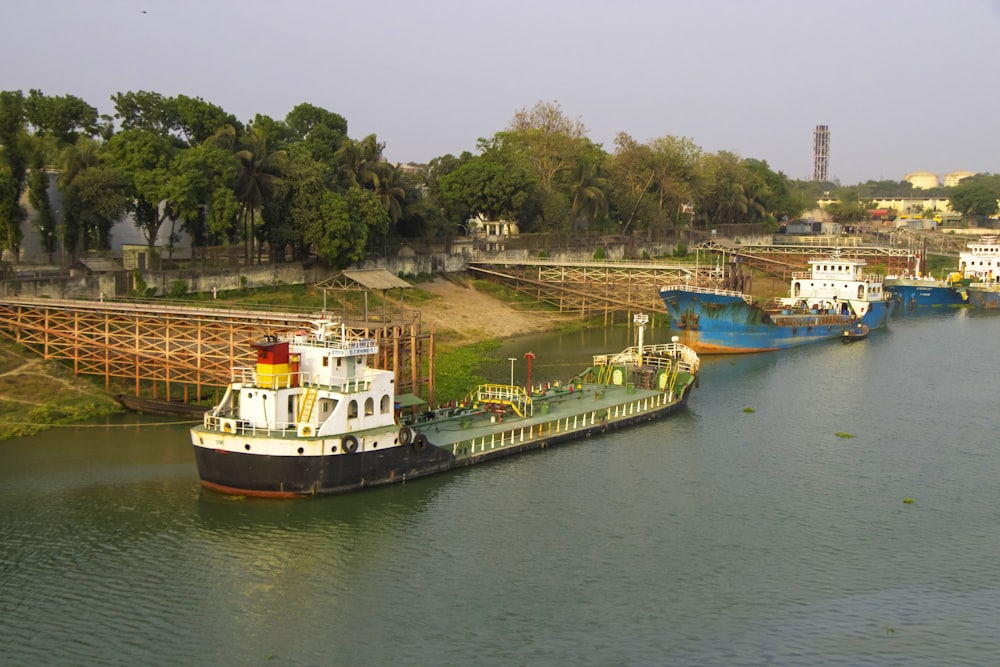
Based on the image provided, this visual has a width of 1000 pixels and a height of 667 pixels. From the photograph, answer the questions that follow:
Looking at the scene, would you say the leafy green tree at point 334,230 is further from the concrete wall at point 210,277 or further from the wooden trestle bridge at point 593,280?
the wooden trestle bridge at point 593,280

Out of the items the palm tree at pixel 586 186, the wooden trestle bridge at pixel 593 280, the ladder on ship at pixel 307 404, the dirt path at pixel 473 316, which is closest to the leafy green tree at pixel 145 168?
the dirt path at pixel 473 316

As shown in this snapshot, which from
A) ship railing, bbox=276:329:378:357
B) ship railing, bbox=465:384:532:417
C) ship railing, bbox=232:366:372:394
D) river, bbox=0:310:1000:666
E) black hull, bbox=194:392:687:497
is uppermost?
ship railing, bbox=276:329:378:357

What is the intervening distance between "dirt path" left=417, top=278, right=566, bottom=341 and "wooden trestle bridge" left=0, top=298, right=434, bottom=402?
25.8 metres

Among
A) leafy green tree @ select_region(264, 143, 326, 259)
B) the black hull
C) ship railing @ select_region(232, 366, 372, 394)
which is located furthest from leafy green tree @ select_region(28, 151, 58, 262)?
the black hull

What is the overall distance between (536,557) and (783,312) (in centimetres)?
5706

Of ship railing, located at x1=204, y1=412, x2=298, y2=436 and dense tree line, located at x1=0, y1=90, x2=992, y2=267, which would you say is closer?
ship railing, located at x1=204, y1=412, x2=298, y2=436

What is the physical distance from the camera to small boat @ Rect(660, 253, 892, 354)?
77312 mm

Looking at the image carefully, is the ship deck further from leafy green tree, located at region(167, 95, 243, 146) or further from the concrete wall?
leafy green tree, located at region(167, 95, 243, 146)

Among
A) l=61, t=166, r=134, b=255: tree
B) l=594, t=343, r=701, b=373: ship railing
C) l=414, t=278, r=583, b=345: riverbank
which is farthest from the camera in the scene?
l=414, t=278, r=583, b=345: riverbank

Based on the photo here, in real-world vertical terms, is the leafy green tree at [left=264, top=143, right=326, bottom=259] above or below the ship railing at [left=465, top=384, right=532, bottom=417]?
above

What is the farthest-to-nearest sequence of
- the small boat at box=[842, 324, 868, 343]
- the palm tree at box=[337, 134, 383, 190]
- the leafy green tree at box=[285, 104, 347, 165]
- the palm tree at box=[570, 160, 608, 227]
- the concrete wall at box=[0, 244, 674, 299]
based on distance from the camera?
the palm tree at box=[570, 160, 608, 227] < the leafy green tree at box=[285, 104, 347, 165] < the palm tree at box=[337, 134, 383, 190] < the small boat at box=[842, 324, 868, 343] < the concrete wall at box=[0, 244, 674, 299]

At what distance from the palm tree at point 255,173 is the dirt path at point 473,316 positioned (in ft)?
47.0

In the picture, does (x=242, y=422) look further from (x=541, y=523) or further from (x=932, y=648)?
(x=932, y=648)

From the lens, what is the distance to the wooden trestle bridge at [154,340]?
160ft
